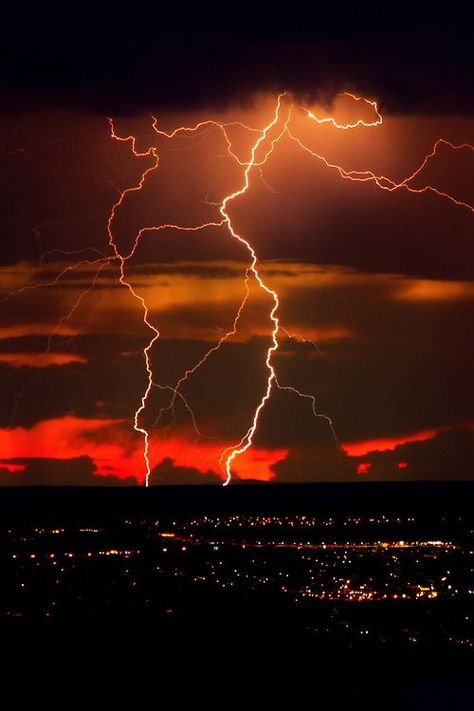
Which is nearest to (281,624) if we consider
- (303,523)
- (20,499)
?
(303,523)

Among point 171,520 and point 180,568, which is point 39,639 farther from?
point 171,520

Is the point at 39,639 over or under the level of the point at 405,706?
over

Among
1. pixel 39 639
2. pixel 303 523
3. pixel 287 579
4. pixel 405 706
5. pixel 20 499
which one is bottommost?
pixel 405 706

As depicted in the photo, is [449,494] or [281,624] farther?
[449,494]

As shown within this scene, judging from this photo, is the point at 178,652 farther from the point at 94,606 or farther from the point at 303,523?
the point at 303,523

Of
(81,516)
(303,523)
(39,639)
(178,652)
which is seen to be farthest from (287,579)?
(81,516)

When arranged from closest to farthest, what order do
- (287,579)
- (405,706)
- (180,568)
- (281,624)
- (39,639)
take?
(405,706), (39,639), (281,624), (287,579), (180,568)

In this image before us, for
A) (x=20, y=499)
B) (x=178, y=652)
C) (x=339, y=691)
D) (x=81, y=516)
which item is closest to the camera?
(x=339, y=691)
